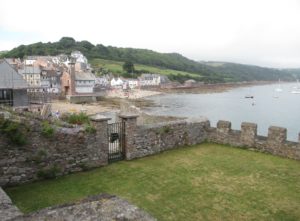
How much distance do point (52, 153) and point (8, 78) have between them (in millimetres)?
27965

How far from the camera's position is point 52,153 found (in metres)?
8.48

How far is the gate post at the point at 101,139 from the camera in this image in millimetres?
9414

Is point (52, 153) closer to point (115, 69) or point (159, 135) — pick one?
point (159, 135)

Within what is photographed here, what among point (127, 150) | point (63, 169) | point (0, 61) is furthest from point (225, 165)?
point (0, 61)

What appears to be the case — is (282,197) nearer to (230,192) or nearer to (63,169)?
(230,192)

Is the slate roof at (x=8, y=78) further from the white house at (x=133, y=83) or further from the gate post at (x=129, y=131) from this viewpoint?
the white house at (x=133, y=83)

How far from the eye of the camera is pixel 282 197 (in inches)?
297

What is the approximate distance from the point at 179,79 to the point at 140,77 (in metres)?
22.7

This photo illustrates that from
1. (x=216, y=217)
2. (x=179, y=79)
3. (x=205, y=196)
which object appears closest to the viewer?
(x=216, y=217)

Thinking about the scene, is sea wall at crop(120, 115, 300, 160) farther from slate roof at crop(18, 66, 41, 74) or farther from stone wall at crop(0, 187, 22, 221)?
slate roof at crop(18, 66, 41, 74)

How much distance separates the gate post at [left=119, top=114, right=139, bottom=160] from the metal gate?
14 cm

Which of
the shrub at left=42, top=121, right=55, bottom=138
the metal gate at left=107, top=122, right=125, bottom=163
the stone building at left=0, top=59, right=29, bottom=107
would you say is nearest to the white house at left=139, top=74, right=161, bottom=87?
the stone building at left=0, top=59, right=29, bottom=107

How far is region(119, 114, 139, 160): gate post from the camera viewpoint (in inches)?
404

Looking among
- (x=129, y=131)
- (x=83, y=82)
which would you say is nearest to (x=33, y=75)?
→ (x=83, y=82)
